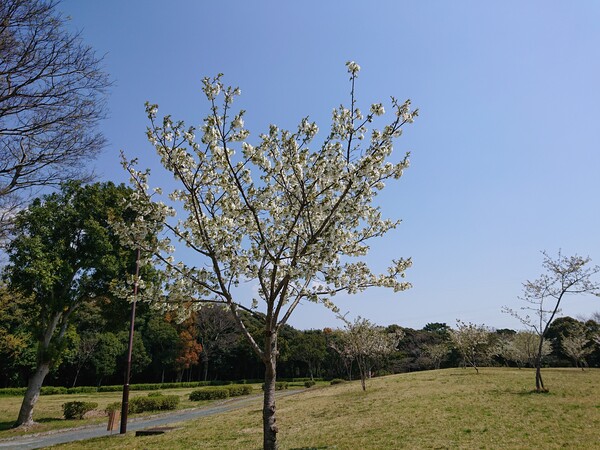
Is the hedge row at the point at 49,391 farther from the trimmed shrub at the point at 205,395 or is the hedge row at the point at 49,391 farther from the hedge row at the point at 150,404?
the hedge row at the point at 150,404

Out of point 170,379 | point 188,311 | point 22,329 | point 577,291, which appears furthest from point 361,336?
point 170,379

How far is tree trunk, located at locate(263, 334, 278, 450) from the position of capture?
763cm

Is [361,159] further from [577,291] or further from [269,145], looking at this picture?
[577,291]

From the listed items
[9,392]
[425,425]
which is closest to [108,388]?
[9,392]

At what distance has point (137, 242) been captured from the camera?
27.8ft

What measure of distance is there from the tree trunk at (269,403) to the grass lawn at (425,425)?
3.46 m

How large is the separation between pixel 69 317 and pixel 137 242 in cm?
1647

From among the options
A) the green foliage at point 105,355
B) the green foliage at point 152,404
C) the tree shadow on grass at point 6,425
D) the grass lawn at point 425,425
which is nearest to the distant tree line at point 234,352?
the green foliage at point 105,355

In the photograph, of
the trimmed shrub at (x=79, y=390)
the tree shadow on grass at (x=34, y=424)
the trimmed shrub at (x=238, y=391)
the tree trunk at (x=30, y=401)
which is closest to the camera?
the tree shadow on grass at (x=34, y=424)

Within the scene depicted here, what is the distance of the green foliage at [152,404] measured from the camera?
82.2ft

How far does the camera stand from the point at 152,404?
26.1 metres

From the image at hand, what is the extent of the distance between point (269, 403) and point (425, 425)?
656 centimetres

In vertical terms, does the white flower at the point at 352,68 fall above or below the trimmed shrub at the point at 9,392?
above

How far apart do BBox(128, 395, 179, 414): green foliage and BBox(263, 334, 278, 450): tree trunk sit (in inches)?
812
